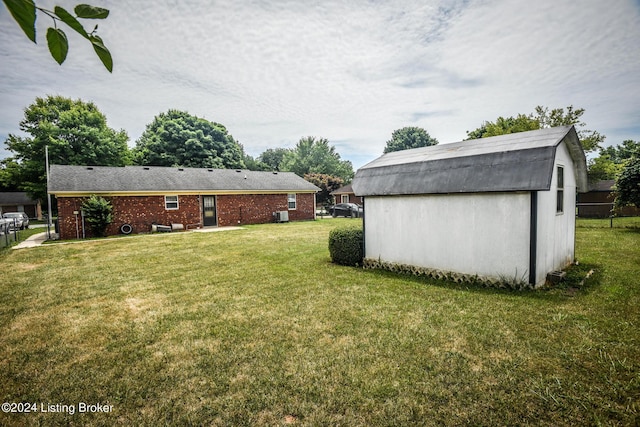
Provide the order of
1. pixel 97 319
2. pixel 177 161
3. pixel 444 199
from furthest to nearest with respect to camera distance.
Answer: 1. pixel 177 161
2. pixel 444 199
3. pixel 97 319

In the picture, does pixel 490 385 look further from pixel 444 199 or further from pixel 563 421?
pixel 444 199

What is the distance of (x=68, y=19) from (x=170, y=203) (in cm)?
2101

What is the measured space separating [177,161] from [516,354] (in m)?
37.8

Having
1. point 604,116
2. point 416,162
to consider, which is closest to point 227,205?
point 416,162

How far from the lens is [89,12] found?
0.87m

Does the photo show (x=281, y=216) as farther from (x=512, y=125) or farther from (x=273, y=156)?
(x=273, y=156)

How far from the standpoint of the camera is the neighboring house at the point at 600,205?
2572cm

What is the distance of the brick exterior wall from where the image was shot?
16484 millimetres

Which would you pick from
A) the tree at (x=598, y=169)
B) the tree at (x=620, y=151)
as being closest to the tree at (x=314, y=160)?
the tree at (x=598, y=169)

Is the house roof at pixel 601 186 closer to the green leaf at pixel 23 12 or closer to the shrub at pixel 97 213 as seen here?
the green leaf at pixel 23 12

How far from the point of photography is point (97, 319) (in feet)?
17.7

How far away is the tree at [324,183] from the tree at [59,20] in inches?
1451

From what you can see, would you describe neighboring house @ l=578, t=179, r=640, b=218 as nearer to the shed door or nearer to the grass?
the grass

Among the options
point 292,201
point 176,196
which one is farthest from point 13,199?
point 292,201
